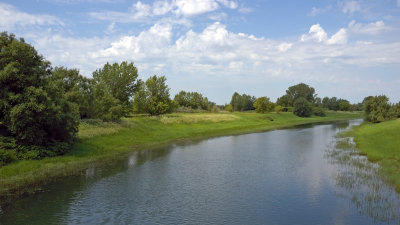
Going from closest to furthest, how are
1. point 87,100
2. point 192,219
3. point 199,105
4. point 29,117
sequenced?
1. point 192,219
2. point 29,117
3. point 87,100
4. point 199,105

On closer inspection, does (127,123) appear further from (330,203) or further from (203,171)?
(330,203)

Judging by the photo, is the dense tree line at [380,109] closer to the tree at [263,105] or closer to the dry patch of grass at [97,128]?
the tree at [263,105]

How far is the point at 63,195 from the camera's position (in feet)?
68.7

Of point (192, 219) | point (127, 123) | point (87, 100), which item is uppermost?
point (87, 100)

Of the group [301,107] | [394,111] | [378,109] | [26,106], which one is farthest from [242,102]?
[26,106]

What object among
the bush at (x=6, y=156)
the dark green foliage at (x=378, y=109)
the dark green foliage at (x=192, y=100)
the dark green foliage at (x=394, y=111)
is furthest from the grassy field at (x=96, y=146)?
the dark green foliage at (x=192, y=100)

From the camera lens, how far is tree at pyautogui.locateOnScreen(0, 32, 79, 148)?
27500 mm

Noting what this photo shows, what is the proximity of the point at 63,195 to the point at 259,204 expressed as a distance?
1356cm

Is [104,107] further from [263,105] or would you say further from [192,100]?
[263,105]

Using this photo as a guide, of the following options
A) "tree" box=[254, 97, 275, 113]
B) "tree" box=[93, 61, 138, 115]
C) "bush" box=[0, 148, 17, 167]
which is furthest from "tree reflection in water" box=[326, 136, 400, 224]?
"tree" box=[254, 97, 275, 113]

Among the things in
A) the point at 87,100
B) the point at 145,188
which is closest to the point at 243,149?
the point at 145,188

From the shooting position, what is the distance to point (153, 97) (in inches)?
3204

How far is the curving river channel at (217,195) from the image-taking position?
17.1 metres

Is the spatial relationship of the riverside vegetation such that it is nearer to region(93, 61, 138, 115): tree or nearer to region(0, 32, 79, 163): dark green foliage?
region(0, 32, 79, 163): dark green foliage
